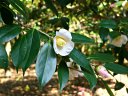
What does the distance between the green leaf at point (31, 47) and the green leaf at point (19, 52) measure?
0.04 feet

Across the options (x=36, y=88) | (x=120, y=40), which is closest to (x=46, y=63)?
(x=120, y=40)

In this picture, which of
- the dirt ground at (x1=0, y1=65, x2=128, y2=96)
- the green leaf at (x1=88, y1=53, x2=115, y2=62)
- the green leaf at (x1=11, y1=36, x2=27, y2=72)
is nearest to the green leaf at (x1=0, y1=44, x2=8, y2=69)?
the green leaf at (x1=11, y1=36, x2=27, y2=72)

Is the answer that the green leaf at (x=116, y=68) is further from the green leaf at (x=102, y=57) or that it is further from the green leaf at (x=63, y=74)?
the green leaf at (x=63, y=74)

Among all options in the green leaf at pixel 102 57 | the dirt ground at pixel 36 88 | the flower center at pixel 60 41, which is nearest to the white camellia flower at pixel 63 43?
the flower center at pixel 60 41

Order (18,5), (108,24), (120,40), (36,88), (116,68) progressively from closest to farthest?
(18,5) → (116,68) → (108,24) → (120,40) → (36,88)

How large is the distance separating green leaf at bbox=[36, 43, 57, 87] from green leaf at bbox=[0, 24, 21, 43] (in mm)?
122

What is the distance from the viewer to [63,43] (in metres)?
1.18

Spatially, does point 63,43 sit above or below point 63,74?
above

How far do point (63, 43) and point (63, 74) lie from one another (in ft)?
0.35

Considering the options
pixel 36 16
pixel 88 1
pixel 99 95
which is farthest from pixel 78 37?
pixel 99 95

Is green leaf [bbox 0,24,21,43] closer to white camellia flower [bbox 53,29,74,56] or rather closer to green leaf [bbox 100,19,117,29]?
white camellia flower [bbox 53,29,74,56]

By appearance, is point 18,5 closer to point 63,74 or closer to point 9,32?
point 9,32

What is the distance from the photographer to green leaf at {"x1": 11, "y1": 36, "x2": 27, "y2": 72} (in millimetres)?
1152

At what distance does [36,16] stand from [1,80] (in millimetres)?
2378
